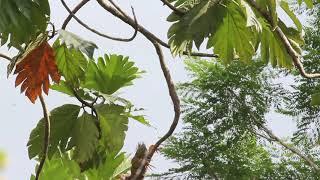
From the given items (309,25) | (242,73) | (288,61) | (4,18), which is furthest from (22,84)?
(309,25)

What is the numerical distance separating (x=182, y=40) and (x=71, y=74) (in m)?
0.15

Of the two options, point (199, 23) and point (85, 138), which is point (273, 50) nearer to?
point (199, 23)

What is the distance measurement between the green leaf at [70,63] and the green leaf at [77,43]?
6cm

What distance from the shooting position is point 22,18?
509 mm

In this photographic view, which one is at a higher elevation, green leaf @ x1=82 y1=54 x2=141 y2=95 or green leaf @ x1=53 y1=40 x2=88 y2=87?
green leaf @ x1=53 y1=40 x2=88 y2=87

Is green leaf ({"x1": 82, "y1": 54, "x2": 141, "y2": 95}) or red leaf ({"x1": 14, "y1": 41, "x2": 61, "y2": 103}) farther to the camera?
green leaf ({"x1": 82, "y1": 54, "x2": 141, "y2": 95})

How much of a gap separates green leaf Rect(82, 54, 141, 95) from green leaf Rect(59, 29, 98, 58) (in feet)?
0.84

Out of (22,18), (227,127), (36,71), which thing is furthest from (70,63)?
(227,127)

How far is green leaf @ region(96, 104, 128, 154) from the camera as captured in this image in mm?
777

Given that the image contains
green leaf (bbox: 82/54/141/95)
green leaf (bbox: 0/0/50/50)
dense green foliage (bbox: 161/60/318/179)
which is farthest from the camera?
dense green foliage (bbox: 161/60/318/179)

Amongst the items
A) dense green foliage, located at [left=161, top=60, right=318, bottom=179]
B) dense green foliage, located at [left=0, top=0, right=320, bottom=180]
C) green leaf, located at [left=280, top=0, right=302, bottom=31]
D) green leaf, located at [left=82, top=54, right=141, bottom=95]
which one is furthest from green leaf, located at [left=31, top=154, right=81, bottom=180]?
dense green foliage, located at [left=161, top=60, right=318, bottom=179]

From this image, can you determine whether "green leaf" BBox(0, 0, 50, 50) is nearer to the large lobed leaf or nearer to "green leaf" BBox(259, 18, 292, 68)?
the large lobed leaf

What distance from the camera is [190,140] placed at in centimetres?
673

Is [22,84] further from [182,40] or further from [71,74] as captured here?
[182,40]
